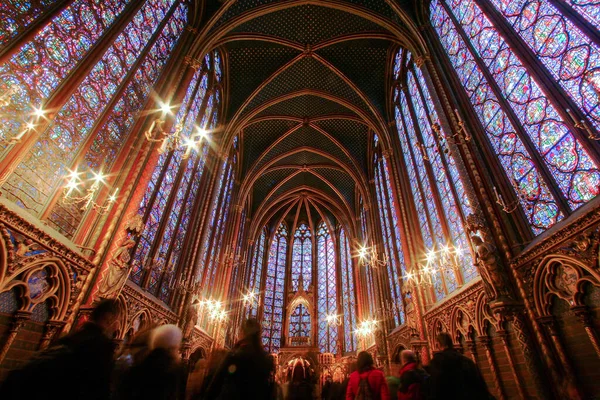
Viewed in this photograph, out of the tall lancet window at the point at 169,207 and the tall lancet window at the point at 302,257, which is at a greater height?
the tall lancet window at the point at 302,257

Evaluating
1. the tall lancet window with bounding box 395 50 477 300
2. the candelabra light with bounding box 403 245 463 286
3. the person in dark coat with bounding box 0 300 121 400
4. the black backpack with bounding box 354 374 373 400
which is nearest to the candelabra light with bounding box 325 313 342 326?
the candelabra light with bounding box 403 245 463 286

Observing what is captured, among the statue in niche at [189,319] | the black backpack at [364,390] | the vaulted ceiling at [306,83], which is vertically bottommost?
the black backpack at [364,390]

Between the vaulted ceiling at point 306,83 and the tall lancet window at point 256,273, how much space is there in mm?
3172

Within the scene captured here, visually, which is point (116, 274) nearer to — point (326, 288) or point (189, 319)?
point (189, 319)

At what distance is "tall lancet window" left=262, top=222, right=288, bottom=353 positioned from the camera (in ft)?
75.6

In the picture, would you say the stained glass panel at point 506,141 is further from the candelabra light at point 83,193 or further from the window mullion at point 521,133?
the candelabra light at point 83,193

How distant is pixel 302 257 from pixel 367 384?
79.7 feet

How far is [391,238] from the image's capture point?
15.2 m

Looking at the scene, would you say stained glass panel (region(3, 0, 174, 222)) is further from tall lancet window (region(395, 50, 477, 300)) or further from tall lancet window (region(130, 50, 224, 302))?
tall lancet window (region(395, 50, 477, 300))

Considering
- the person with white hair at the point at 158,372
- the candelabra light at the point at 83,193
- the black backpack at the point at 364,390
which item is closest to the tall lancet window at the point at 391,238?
the black backpack at the point at 364,390

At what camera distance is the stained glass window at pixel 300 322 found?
23328 mm

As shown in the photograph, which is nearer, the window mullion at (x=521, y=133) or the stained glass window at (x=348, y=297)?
the window mullion at (x=521, y=133)

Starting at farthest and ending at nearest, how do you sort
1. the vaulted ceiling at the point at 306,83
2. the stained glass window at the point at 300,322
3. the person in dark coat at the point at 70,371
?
the stained glass window at the point at 300,322 → the vaulted ceiling at the point at 306,83 → the person in dark coat at the point at 70,371

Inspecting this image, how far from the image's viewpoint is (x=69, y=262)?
225 inches
